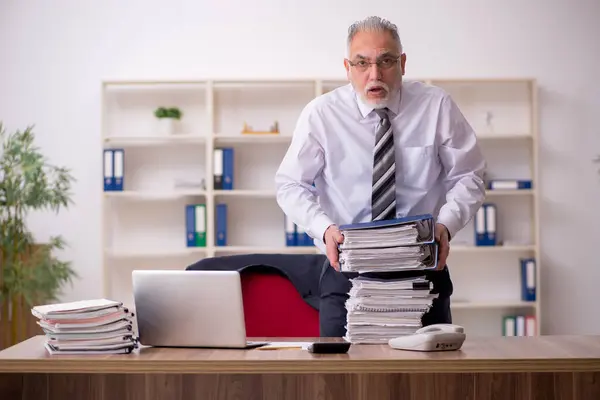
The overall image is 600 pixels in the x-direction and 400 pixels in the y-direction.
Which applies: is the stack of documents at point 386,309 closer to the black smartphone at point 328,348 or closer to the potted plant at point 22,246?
the black smartphone at point 328,348

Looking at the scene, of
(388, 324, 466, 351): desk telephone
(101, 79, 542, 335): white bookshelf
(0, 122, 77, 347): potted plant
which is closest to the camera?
(388, 324, 466, 351): desk telephone

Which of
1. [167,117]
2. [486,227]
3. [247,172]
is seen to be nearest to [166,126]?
[167,117]

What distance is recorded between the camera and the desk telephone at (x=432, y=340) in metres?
2.04

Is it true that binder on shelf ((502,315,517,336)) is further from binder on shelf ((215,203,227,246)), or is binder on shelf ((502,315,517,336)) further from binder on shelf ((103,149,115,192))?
binder on shelf ((103,149,115,192))

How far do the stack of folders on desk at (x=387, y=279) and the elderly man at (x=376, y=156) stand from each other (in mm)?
267

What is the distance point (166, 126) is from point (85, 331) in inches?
158

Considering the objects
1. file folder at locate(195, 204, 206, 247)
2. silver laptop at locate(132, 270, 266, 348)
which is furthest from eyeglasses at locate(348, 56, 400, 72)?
file folder at locate(195, 204, 206, 247)

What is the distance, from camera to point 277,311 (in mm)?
3434

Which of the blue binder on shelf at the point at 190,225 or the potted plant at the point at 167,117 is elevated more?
the potted plant at the point at 167,117

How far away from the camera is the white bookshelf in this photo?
609 cm

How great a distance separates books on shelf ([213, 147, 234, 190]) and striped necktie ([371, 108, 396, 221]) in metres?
3.35

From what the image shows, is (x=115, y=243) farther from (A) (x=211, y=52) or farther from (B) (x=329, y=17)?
(B) (x=329, y=17)

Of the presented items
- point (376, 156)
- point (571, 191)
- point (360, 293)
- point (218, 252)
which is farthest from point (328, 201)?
point (571, 191)

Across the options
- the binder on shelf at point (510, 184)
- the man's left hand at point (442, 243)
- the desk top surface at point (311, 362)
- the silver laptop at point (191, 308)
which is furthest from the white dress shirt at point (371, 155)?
the binder on shelf at point (510, 184)
